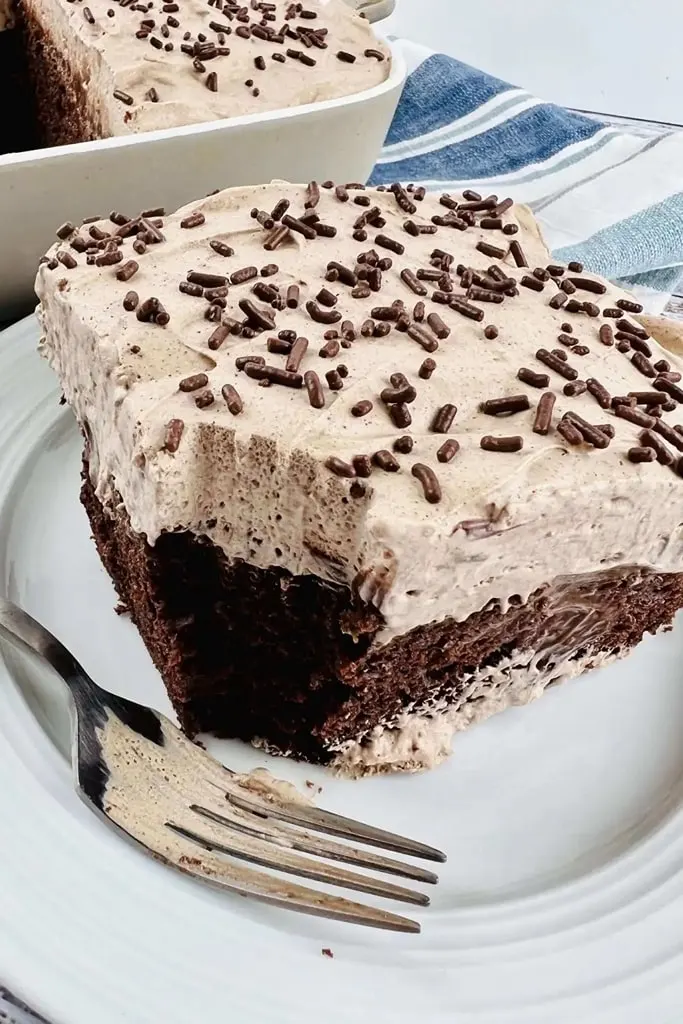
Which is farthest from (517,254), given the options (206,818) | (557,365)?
(206,818)

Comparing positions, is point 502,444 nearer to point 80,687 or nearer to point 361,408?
point 361,408

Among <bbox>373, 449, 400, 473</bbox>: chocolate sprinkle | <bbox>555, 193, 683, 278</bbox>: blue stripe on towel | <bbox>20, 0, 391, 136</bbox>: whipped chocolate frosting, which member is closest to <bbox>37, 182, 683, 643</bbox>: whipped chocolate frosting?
<bbox>373, 449, 400, 473</bbox>: chocolate sprinkle

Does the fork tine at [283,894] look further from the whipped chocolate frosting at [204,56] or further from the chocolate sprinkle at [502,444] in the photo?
the whipped chocolate frosting at [204,56]

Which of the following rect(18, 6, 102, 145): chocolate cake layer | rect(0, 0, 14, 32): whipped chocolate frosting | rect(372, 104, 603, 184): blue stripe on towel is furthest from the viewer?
rect(372, 104, 603, 184): blue stripe on towel

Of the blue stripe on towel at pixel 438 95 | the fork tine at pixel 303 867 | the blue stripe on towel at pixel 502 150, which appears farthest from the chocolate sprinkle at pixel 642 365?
the blue stripe on towel at pixel 438 95

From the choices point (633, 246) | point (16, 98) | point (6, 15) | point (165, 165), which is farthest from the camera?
point (16, 98)

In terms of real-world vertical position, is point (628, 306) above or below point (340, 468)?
above

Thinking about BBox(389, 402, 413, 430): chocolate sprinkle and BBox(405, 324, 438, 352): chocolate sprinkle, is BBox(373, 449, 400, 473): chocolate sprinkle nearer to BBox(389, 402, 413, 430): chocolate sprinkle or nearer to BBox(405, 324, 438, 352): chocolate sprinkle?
BBox(389, 402, 413, 430): chocolate sprinkle
